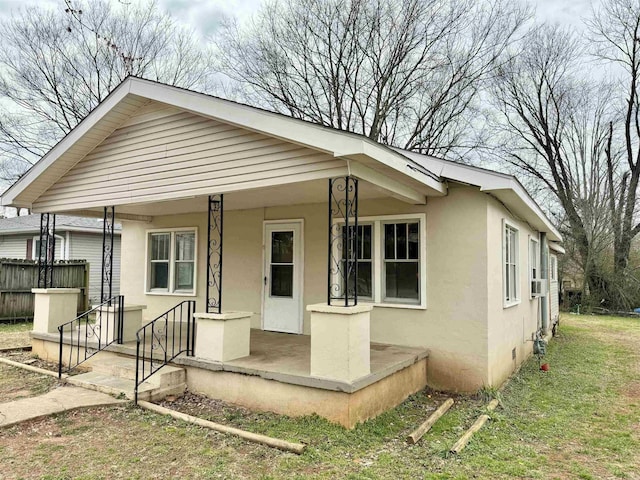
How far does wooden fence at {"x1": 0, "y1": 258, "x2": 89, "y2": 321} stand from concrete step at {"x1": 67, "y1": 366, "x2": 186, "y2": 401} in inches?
340

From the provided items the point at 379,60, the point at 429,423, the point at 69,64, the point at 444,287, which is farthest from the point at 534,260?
the point at 69,64

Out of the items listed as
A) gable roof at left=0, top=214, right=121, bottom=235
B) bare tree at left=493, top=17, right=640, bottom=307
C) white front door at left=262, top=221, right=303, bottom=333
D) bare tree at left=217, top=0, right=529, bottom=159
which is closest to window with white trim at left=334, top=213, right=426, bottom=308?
white front door at left=262, top=221, right=303, bottom=333

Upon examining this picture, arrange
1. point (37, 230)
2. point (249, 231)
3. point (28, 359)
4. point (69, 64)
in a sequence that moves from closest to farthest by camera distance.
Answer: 1. point (28, 359)
2. point (249, 231)
3. point (37, 230)
4. point (69, 64)

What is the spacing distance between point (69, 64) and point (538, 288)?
19422 millimetres

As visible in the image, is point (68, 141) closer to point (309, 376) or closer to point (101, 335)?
point (101, 335)

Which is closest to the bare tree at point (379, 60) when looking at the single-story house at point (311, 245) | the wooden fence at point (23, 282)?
the wooden fence at point (23, 282)

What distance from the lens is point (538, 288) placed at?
9898 mm

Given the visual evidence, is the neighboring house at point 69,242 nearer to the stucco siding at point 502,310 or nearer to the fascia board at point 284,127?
the fascia board at point 284,127

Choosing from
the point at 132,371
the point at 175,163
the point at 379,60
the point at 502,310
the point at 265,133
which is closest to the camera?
the point at 265,133

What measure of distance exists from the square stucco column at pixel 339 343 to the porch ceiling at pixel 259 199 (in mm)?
1575

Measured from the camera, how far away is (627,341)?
37.4 feet

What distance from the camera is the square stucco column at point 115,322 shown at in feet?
22.1

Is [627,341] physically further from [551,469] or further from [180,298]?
[180,298]

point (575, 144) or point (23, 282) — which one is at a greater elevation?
point (575, 144)
